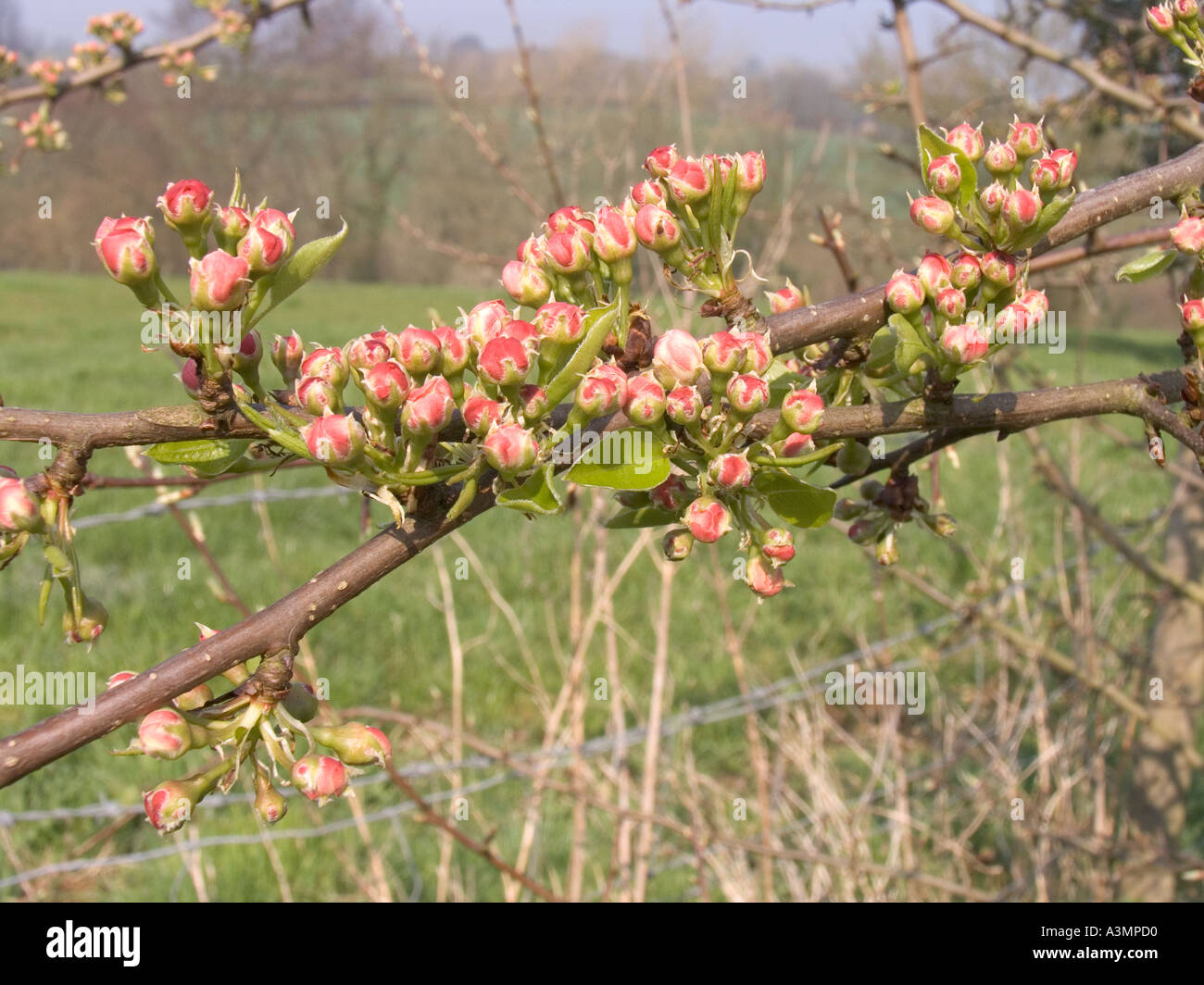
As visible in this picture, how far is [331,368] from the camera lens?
3.29ft

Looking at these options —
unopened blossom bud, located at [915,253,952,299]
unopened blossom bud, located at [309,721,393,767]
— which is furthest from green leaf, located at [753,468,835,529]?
unopened blossom bud, located at [309,721,393,767]

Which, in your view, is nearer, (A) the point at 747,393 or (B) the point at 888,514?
(A) the point at 747,393

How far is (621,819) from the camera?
2.98m

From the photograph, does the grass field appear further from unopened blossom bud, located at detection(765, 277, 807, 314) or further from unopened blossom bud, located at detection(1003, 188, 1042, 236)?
unopened blossom bud, located at detection(1003, 188, 1042, 236)

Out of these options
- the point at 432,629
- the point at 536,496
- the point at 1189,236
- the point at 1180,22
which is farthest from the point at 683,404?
the point at 432,629

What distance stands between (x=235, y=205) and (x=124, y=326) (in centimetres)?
2156

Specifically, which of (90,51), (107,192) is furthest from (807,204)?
(107,192)

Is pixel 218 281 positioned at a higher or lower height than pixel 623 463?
higher

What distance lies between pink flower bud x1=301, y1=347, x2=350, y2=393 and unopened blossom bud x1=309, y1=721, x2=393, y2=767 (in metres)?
0.31

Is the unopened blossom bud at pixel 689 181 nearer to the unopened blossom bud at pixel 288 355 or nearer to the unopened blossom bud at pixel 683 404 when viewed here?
the unopened blossom bud at pixel 683 404

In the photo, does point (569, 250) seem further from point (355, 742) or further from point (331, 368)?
point (355, 742)

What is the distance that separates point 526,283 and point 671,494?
0.26 metres

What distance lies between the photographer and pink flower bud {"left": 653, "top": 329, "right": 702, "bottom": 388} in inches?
39.4

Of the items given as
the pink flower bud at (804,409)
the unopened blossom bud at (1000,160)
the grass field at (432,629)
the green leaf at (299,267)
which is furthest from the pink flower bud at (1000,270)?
the grass field at (432,629)
